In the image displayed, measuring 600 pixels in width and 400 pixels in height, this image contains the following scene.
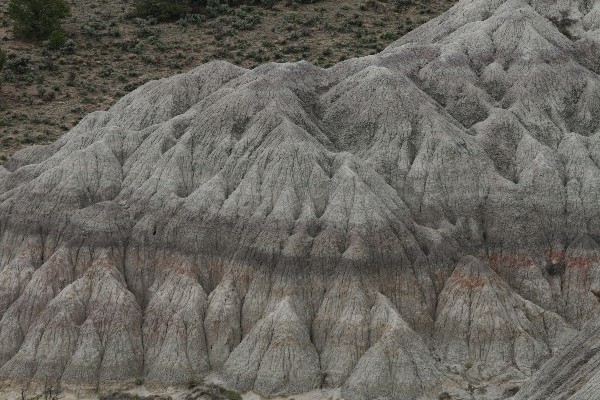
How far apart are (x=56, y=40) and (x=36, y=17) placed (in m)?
3.96

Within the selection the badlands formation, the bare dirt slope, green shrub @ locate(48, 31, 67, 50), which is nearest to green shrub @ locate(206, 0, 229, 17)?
the bare dirt slope

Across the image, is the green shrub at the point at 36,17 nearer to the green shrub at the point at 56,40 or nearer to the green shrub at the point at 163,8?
the green shrub at the point at 56,40

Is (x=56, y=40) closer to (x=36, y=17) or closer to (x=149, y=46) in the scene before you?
(x=36, y=17)

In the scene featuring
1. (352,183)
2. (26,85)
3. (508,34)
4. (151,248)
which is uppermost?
(508,34)

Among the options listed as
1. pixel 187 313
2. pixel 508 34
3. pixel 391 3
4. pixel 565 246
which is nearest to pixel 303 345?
pixel 187 313

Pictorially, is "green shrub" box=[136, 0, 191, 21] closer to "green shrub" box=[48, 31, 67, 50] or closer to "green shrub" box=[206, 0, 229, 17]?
"green shrub" box=[206, 0, 229, 17]

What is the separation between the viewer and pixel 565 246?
36875 millimetres

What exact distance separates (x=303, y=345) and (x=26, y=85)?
4542 cm

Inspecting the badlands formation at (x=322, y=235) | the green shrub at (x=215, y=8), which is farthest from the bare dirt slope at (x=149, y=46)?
the badlands formation at (x=322, y=235)

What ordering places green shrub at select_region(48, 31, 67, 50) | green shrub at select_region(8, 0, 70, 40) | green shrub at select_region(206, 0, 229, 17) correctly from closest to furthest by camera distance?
1. green shrub at select_region(48, 31, 67, 50)
2. green shrub at select_region(8, 0, 70, 40)
3. green shrub at select_region(206, 0, 229, 17)

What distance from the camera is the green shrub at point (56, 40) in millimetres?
78438

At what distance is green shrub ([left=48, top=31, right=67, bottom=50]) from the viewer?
78.4 meters

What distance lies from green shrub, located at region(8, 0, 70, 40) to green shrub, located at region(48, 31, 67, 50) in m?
1.30

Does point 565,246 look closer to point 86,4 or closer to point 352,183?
point 352,183
